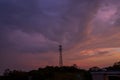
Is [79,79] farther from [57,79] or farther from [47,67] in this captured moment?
[47,67]

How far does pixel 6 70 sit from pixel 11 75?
172 inches

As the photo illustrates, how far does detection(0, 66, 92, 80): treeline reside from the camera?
167 ft

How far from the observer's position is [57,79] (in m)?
50.1

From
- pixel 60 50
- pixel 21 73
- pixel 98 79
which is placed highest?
pixel 60 50

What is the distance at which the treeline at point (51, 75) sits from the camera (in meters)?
51.0

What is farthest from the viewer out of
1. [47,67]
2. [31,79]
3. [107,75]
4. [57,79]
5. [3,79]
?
[47,67]

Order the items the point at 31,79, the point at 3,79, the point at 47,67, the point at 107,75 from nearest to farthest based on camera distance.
→ the point at 107,75
the point at 31,79
the point at 3,79
the point at 47,67

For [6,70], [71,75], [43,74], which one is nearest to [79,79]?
[71,75]

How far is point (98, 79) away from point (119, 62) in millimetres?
21848

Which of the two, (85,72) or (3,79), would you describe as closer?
(85,72)

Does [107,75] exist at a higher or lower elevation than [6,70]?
lower

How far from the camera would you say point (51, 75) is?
53.2 m

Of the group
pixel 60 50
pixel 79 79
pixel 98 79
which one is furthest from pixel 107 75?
pixel 60 50

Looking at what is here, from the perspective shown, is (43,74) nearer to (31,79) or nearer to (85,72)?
(31,79)
